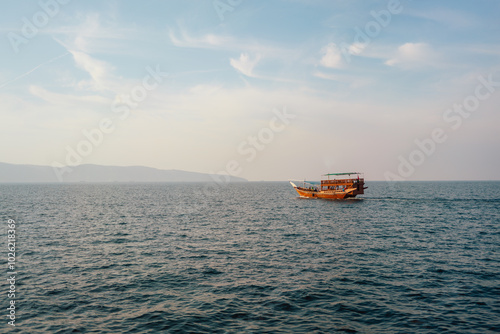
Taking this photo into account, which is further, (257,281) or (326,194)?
(326,194)

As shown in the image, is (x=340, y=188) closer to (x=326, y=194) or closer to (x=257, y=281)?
(x=326, y=194)

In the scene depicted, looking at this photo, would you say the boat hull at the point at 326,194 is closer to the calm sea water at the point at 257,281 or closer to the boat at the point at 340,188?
the boat at the point at 340,188

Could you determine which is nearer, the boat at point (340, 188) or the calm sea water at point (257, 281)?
the calm sea water at point (257, 281)

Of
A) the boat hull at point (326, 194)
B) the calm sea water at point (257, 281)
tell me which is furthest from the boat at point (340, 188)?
the calm sea water at point (257, 281)

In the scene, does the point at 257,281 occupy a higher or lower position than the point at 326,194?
lower

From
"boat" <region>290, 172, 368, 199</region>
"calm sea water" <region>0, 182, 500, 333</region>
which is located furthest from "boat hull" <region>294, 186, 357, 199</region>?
"calm sea water" <region>0, 182, 500, 333</region>

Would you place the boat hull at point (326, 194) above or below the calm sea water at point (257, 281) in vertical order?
above

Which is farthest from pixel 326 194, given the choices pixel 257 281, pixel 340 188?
pixel 257 281

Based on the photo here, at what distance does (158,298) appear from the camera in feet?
65.7

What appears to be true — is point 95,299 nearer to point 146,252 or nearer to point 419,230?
point 146,252

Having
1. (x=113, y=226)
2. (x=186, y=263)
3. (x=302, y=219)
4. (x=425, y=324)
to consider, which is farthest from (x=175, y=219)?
(x=425, y=324)

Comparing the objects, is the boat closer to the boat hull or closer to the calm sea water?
the boat hull

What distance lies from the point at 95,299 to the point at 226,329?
9512 millimetres

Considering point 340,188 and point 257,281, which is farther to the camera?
point 340,188
